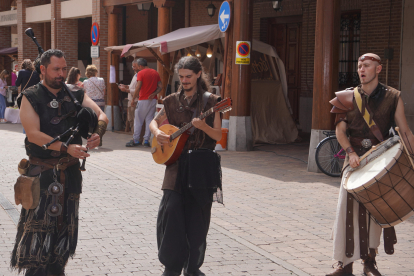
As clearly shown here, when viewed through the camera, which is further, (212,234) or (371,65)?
(212,234)

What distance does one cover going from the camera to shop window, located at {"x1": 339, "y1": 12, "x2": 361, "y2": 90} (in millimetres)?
15445

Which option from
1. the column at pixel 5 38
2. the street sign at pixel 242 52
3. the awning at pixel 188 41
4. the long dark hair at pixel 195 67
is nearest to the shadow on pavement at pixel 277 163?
the street sign at pixel 242 52

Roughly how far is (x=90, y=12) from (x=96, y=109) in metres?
15.3

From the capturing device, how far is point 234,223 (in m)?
6.34

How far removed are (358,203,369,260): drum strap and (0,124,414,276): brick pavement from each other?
399 millimetres

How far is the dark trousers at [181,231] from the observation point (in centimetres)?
433

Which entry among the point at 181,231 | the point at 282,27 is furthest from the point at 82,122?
the point at 282,27

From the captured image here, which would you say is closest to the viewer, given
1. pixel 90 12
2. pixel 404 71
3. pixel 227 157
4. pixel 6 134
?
pixel 227 157

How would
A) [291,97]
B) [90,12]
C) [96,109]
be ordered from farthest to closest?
[90,12] < [291,97] < [96,109]

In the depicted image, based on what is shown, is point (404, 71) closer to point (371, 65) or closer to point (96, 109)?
point (371, 65)

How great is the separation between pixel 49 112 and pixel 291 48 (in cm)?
1401

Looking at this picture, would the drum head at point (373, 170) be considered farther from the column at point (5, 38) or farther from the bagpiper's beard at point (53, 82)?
the column at point (5, 38)

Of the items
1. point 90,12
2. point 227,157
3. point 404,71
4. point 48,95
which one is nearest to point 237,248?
point 48,95

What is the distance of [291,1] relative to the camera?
55.4 feet
